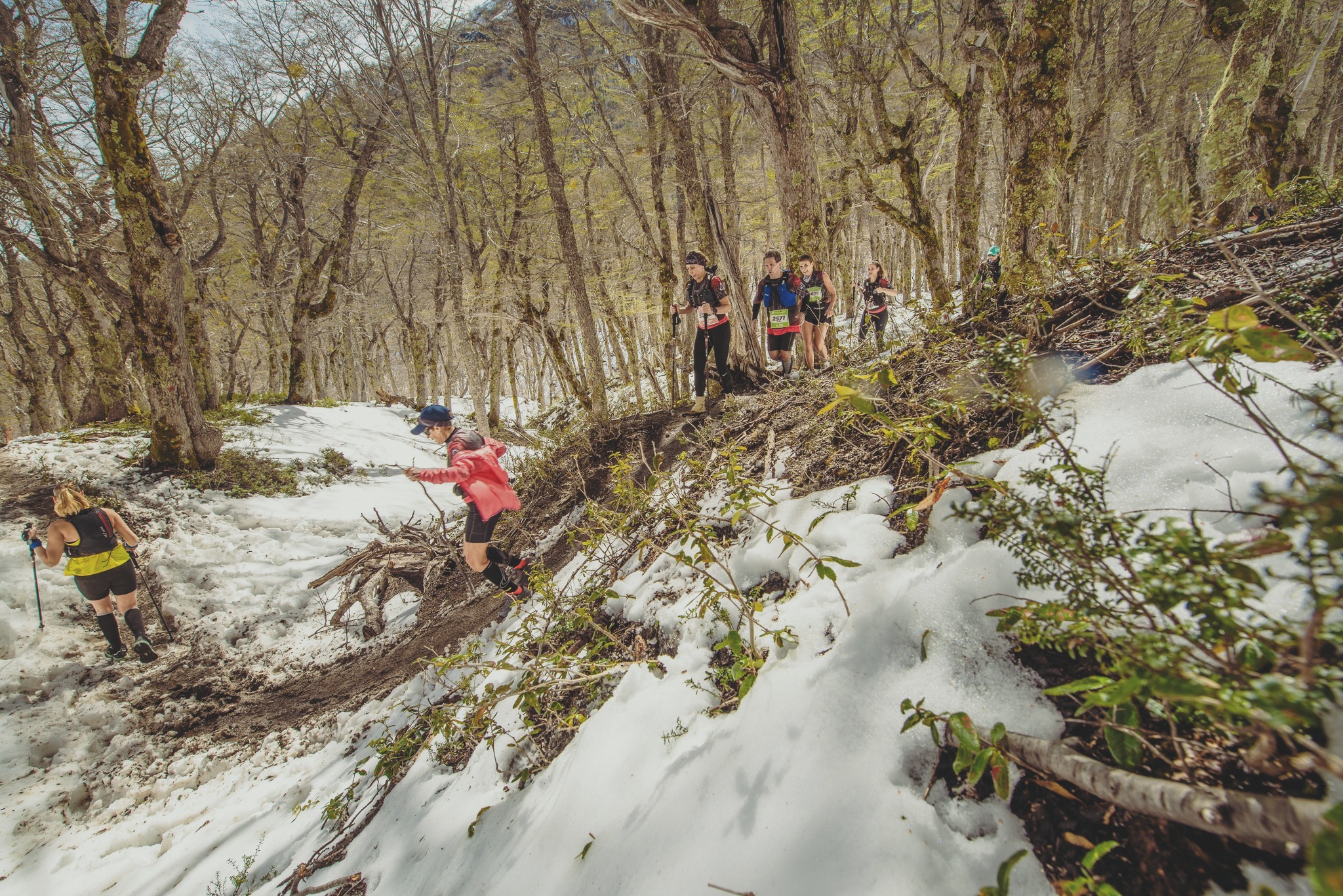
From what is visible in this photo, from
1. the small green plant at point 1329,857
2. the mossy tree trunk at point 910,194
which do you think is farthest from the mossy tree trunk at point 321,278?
the small green plant at point 1329,857

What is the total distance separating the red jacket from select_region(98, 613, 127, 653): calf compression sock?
401cm

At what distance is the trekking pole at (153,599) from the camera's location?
17.8ft

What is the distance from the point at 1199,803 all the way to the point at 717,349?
18.8ft

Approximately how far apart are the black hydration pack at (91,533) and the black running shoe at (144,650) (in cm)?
97

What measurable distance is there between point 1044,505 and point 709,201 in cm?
617

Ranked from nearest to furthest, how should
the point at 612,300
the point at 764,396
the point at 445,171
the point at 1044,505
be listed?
1. the point at 1044,505
2. the point at 764,396
3. the point at 445,171
4. the point at 612,300

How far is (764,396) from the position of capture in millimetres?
5039

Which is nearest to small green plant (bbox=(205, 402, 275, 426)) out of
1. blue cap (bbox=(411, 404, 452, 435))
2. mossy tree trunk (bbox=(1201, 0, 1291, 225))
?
blue cap (bbox=(411, 404, 452, 435))

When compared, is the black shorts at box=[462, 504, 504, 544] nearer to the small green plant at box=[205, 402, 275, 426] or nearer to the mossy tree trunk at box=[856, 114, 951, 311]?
the mossy tree trunk at box=[856, 114, 951, 311]

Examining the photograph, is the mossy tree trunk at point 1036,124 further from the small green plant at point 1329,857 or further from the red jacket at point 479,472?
the red jacket at point 479,472

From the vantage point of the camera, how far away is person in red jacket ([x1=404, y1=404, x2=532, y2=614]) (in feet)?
14.3

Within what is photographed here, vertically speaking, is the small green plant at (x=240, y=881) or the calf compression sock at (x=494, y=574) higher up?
the calf compression sock at (x=494, y=574)

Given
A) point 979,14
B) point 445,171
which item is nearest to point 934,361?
point 979,14

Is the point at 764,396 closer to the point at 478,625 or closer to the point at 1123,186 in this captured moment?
the point at 478,625
